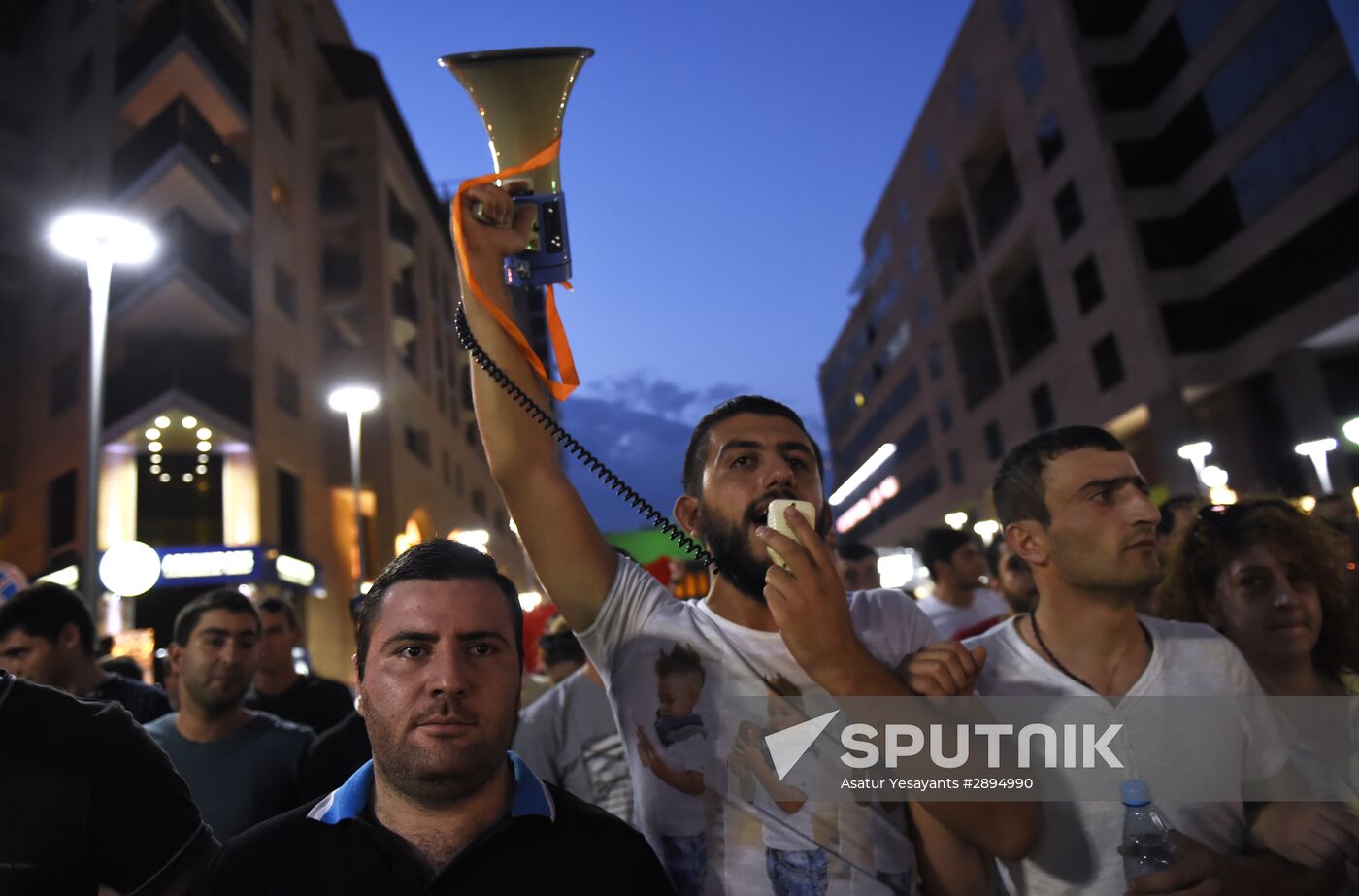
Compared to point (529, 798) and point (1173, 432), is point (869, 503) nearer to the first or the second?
point (1173, 432)

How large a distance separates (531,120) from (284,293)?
2467 centimetres

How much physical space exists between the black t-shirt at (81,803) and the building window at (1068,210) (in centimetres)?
3209

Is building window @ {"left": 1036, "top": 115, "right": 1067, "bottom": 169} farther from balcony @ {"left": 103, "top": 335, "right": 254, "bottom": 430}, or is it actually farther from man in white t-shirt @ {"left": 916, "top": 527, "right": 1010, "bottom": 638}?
man in white t-shirt @ {"left": 916, "top": 527, "right": 1010, "bottom": 638}

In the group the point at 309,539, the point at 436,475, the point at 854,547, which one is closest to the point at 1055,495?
the point at 854,547

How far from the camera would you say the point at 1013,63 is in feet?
109

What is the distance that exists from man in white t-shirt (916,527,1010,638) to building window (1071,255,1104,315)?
2500cm

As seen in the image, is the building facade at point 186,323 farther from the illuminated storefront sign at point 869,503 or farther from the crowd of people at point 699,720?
the illuminated storefront sign at point 869,503

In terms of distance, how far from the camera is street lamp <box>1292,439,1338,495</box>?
63.1 ft

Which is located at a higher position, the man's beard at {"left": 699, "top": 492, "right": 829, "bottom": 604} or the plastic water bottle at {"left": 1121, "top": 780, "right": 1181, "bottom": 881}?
the man's beard at {"left": 699, "top": 492, "right": 829, "bottom": 604}

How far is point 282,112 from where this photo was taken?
2645cm

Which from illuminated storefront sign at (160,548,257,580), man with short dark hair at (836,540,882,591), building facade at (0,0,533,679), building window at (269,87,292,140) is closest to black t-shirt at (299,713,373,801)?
man with short dark hair at (836,540,882,591)

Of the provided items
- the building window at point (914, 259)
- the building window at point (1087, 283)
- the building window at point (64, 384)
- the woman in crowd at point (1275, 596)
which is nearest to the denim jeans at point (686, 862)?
the woman in crowd at point (1275, 596)

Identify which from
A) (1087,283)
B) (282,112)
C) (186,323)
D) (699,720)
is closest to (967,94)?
(1087,283)

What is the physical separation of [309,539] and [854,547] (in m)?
19.6
